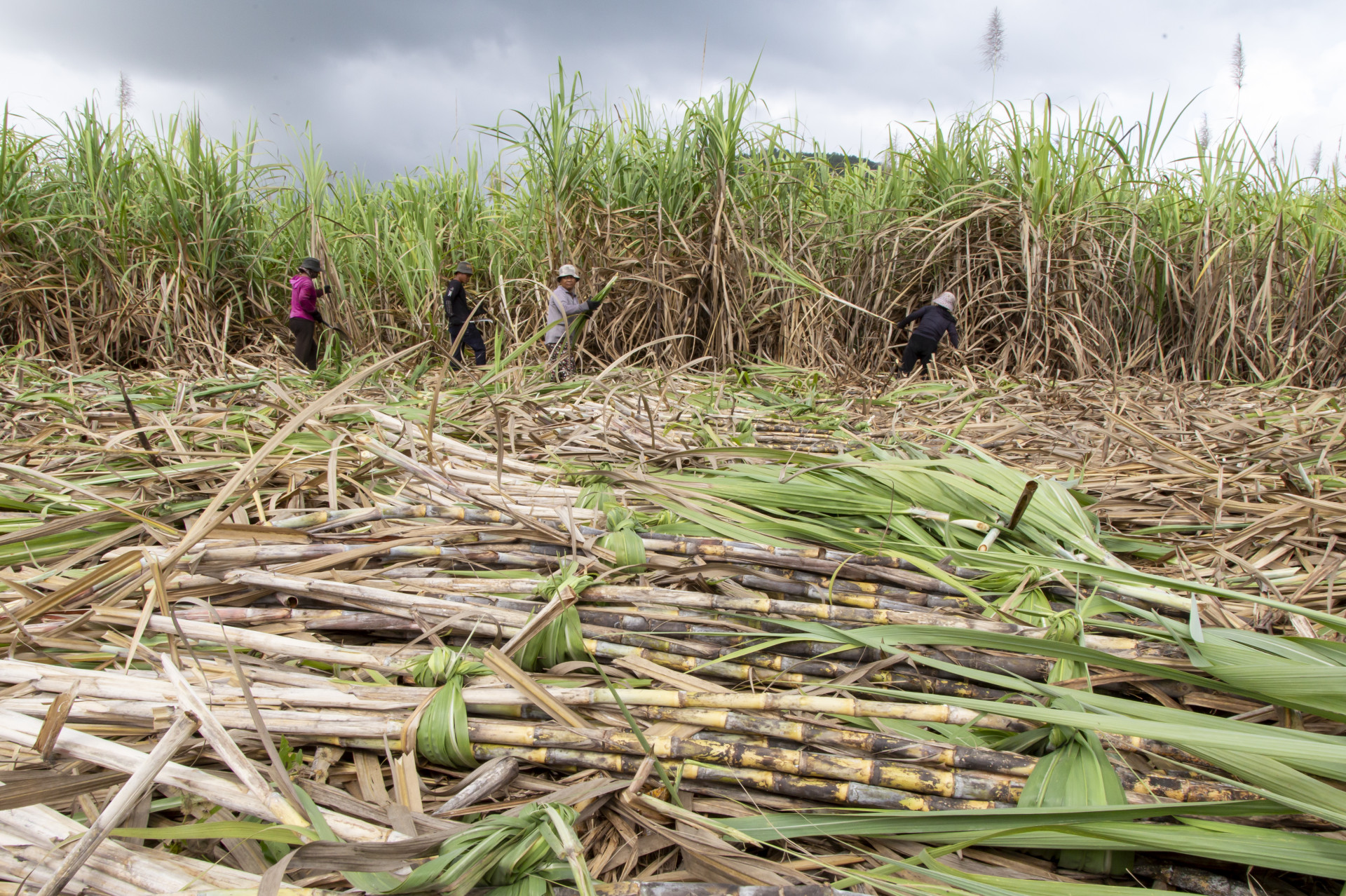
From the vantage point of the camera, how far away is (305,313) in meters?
5.95

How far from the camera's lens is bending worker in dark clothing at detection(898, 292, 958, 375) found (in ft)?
17.0

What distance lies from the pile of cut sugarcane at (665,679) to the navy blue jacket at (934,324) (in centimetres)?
336

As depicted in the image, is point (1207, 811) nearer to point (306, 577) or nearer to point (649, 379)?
point (306, 577)

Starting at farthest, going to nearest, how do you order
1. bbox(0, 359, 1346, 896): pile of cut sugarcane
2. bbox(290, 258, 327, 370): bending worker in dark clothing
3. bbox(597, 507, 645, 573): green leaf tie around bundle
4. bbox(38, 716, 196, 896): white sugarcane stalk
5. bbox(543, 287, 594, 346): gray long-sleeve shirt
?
bbox(290, 258, 327, 370): bending worker in dark clothing < bbox(543, 287, 594, 346): gray long-sleeve shirt < bbox(597, 507, 645, 573): green leaf tie around bundle < bbox(0, 359, 1346, 896): pile of cut sugarcane < bbox(38, 716, 196, 896): white sugarcane stalk

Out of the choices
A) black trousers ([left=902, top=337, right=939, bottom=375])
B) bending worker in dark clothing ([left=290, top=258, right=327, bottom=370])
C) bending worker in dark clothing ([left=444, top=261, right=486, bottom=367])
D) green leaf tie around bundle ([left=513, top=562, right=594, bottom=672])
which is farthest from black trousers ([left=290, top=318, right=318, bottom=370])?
green leaf tie around bundle ([left=513, top=562, right=594, bottom=672])

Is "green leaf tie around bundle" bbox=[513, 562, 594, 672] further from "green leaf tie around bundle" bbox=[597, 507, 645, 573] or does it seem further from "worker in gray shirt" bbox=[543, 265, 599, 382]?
"worker in gray shirt" bbox=[543, 265, 599, 382]

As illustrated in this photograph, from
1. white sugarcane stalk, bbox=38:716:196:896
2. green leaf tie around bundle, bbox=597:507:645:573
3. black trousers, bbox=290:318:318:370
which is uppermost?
black trousers, bbox=290:318:318:370

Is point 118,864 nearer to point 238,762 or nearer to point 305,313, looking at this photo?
point 238,762

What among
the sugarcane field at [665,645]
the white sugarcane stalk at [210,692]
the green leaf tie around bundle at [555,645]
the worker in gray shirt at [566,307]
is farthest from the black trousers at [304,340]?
the green leaf tie around bundle at [555,645]

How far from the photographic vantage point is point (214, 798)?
774mm

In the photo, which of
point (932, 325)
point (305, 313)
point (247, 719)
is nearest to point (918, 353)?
point (932, 325)

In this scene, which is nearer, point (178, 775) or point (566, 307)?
point (178, 775)

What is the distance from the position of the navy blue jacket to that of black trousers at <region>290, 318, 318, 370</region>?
513 cm

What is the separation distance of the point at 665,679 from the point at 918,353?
483cm
